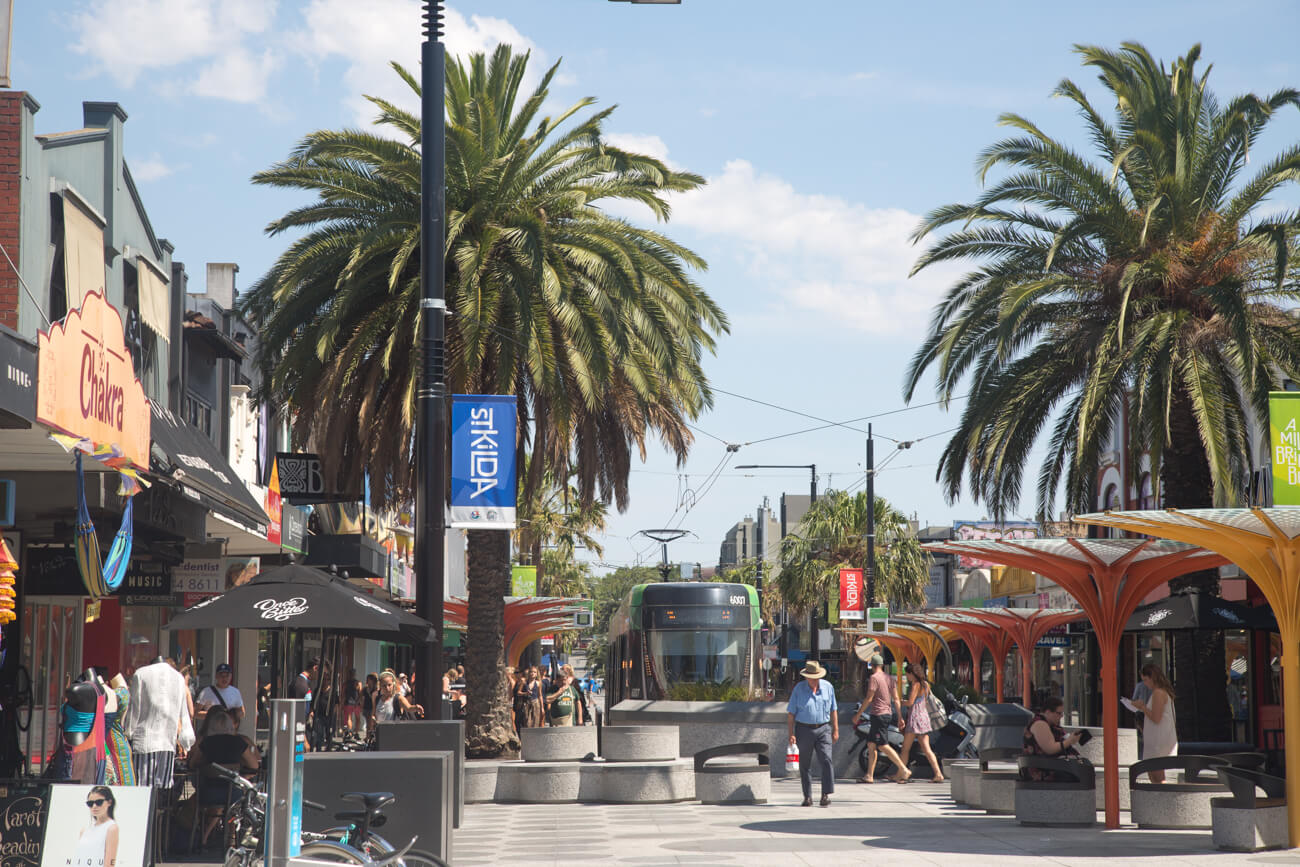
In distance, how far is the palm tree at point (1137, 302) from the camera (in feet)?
65.7

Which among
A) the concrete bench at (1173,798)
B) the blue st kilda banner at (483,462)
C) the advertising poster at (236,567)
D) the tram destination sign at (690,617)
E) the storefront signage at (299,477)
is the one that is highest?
the storefront signage at (299,477)

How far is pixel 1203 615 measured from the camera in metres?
20.9

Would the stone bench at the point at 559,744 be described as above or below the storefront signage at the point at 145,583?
below

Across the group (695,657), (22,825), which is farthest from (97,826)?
(695,657)

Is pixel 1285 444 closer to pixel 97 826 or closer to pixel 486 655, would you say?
pixel 486 655

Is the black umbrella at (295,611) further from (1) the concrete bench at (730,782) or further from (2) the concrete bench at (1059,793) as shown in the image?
(2) the concrete bench at (1059,793)

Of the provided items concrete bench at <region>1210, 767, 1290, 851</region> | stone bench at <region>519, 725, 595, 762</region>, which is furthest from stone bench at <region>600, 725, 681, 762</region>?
concrete bench at <region>1210, 767, 1290, 851</region>

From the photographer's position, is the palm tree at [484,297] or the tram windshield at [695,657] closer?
the palm tree at [484,297]

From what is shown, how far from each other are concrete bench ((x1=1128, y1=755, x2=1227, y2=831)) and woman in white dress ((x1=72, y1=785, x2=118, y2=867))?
10213 mm

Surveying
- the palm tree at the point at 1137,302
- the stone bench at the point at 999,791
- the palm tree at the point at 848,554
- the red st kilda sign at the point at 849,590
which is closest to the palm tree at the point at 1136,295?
the palm tree at the point at 1137,302

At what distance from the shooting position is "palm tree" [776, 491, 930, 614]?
5797 centimetres

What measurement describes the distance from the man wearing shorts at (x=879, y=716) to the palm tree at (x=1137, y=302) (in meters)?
3.49

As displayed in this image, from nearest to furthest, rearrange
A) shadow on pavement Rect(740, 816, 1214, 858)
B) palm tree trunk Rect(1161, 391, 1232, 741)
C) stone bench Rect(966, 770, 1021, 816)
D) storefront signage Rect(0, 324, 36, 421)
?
storefront signage Rect(0, 324, 36, 421)
shadow on pavement Rect(740, 816, 1214, 858)
stone bench Rect(966, 770, 1021, 816)
palm tree trunk Rect(1161, 391, 1232, 741)

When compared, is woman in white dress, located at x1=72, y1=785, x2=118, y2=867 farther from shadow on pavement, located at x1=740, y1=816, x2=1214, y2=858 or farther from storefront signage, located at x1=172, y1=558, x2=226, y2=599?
storefront signage, located at x1=172, y1=558, x2=226, y2=599
